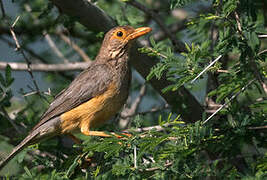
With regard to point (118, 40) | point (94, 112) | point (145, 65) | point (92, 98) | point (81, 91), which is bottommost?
point (94, 112)

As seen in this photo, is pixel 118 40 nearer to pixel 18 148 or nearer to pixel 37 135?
pixel 37 135

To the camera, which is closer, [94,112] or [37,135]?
[37,135]

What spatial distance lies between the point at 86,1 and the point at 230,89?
213 centimetres

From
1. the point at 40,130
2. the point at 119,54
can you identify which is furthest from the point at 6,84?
the point at 119,54

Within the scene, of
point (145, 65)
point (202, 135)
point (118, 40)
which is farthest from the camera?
point (118, 40)

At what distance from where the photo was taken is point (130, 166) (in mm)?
3416

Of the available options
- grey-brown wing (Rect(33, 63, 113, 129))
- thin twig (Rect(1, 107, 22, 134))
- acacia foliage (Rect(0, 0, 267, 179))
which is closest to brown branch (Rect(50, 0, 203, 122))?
grey-brown wing (Rect(33, 63, 113, 129))

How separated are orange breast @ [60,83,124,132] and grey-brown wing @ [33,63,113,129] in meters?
0.07

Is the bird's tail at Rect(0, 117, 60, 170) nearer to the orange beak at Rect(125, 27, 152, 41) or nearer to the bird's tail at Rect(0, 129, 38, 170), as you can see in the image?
the bird's tail at Rect(0, 129, 38, 170)

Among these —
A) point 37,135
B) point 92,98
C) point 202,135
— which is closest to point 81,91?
point 92,98

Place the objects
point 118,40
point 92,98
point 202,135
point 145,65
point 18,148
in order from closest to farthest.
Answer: point 202,135 → point 18,148 → point 145,65 → point 92,98 → point 118,40

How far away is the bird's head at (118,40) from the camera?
563 centimetres

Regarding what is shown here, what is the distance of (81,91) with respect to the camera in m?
5.58

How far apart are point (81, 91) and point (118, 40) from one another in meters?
0.85
